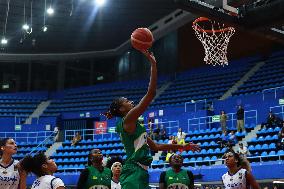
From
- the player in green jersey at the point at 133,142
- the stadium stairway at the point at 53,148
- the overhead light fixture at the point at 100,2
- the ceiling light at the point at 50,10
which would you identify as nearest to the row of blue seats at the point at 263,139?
the overhead light fixture at the point at 100,2

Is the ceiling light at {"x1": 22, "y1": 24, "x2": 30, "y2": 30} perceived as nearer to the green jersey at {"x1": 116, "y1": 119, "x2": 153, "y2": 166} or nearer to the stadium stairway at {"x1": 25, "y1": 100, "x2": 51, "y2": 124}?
the stadium stairway at {"x1": 25, "y1": 100, "x2": 51, "y2": 124}

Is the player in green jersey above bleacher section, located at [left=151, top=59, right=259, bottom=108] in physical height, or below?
below

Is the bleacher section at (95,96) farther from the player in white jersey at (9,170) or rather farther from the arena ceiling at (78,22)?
the player in white jersey at (9,170)

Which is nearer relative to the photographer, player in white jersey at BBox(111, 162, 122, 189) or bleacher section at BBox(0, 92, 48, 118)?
player in white jersey at BBox(111, 162, 122, 189)

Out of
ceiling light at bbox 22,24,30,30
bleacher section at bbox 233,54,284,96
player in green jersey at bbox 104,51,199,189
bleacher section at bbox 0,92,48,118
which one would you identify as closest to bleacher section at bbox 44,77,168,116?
bleacher section at bbox 0,92,48,118

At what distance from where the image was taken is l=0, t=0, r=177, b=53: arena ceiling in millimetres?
24625

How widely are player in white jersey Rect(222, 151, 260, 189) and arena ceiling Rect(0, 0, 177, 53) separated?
18567 mm

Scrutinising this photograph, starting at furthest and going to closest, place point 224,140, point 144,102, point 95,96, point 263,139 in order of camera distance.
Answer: point 95,96 → point 224,140 → point 263,139 → point 144,102

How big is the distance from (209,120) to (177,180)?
574 inches

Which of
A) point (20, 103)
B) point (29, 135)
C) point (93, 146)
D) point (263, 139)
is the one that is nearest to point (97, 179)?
point (263, 139)

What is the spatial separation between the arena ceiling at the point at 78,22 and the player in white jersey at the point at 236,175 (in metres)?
18.6

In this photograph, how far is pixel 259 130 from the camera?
1800 cm

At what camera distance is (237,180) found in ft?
21.6

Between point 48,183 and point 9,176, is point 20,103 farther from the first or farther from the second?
point 48,183
